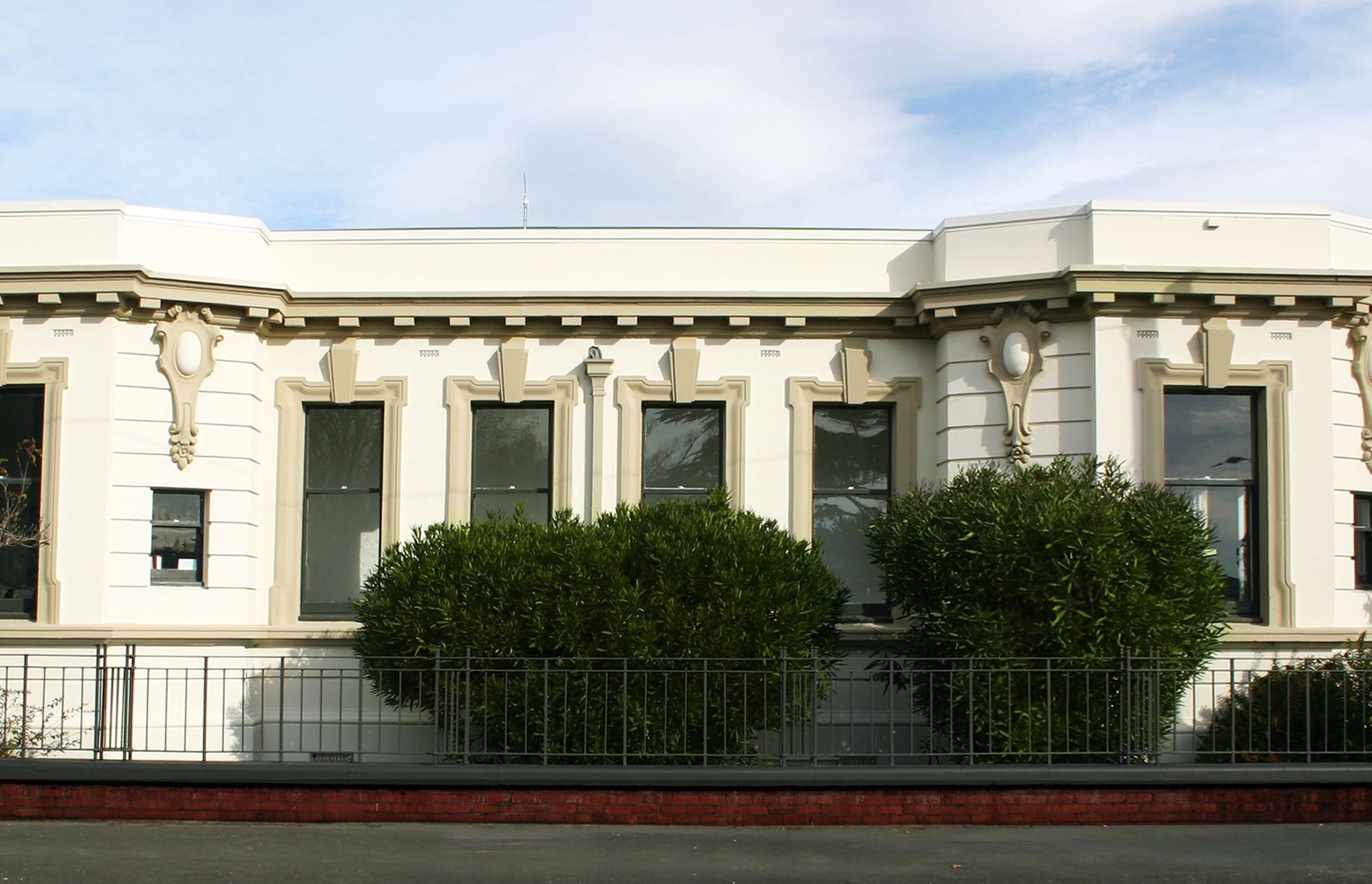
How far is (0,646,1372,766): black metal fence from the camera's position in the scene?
1177 centimetres

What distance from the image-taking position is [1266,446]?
14.2 metres

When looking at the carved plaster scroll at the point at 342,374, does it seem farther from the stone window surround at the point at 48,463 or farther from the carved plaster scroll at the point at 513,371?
the stone window surround at the point at 48,463

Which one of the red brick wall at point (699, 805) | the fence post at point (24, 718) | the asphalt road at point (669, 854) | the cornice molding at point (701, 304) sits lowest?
the asphalt road at point (669, 854)

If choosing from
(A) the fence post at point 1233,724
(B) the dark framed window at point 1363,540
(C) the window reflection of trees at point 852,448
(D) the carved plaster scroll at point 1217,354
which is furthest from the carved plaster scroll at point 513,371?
(B) the dark framed window at point 1363,540

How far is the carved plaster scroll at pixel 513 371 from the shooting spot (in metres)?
15.4

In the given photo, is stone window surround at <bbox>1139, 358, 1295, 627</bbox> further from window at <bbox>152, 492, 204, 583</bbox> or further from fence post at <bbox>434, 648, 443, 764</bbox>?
window at <bbox>152, 492, 204, 583</bbox>

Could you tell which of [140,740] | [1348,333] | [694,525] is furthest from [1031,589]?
[140,740]

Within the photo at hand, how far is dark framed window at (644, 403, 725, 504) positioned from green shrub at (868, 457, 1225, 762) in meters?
3.30

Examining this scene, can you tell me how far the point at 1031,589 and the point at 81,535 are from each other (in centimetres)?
921

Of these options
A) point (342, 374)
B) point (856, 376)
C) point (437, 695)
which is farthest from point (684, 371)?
point (437, 695)

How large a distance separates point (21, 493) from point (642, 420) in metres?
6.42

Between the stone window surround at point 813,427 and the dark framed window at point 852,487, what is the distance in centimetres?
15

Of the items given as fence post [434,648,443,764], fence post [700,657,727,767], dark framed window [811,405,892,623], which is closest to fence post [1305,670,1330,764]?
dark framed window [811,405,892,623]

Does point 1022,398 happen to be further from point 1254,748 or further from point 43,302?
point 43,302
